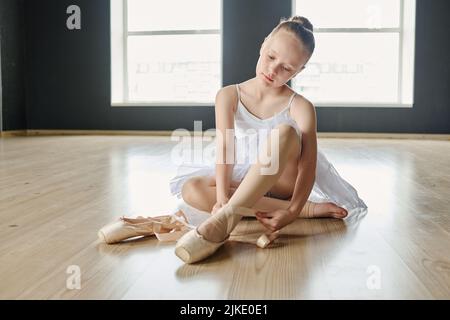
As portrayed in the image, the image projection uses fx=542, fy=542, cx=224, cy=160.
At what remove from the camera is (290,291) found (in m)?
0.99

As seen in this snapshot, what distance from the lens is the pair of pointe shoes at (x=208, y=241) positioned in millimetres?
1180

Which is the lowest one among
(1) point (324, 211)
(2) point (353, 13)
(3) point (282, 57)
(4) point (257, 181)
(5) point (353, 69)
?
(1) point (324, 211)

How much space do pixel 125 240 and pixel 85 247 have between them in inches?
4.2

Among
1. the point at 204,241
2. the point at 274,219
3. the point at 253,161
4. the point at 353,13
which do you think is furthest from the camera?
the point at 353,13

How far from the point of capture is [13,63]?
6.52 metres

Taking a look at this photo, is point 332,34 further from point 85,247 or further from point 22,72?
point 85,247

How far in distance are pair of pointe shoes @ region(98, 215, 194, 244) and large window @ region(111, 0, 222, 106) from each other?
522 centimetres

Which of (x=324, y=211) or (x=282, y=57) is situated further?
(x=324, y=211)

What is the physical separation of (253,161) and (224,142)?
0.50 ft

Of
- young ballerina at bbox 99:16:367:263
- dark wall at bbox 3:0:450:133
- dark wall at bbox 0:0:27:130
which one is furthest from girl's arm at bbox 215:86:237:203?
dark wall at bbox 0:0:27:130

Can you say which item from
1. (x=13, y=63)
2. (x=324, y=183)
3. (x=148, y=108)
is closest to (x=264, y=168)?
(x=324, y=183)

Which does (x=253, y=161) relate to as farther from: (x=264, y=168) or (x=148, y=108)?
(x=148, y=108)

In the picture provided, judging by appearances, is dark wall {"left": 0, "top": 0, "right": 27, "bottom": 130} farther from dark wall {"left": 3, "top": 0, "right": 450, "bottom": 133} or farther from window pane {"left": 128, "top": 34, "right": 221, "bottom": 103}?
window pane {"left": 128, "top": 34, "right": 221, "bottom": 103}

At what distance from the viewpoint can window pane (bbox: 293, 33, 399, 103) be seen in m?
6.36
